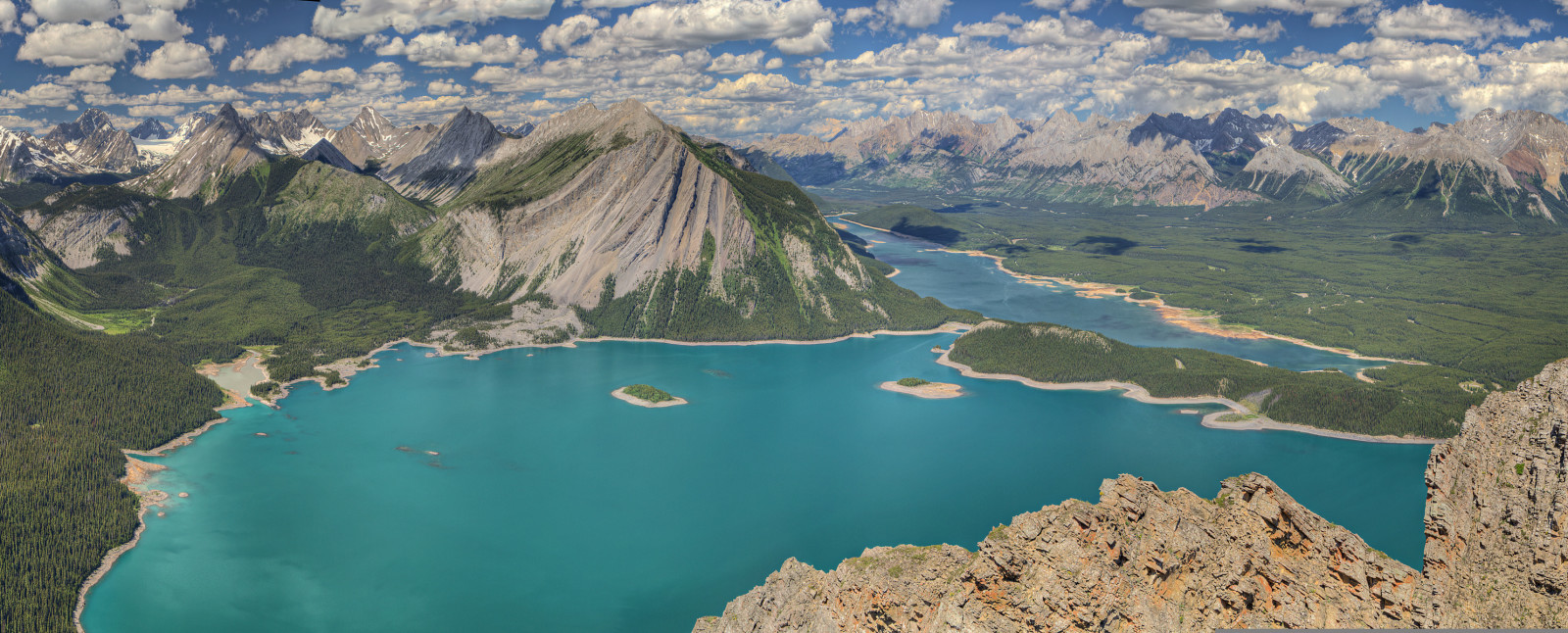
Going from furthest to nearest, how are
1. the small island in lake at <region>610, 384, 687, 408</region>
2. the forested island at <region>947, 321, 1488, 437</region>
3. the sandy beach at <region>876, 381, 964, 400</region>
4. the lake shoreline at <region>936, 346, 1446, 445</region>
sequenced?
the sandy beach at <region>876, 381, 964, 400</region> → the small island in lake at <region>610, 384, 687, 408</region> → the forested island at <region>947, 321, 1488, 437</region> → the lake shoreline at <region>936, 346, 1446, 445</region>

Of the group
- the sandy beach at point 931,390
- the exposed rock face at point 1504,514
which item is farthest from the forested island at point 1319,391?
the exposed rock face at point 1504,514

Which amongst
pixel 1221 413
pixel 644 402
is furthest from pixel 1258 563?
pixel 1221 413

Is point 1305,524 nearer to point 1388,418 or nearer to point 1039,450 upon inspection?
point 1039,450

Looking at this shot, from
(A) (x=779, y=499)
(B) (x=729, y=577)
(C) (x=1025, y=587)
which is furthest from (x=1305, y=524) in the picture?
(A) (x=779, y=499)

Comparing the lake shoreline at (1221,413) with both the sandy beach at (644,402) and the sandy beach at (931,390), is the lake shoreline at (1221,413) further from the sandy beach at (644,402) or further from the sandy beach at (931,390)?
the sandy beach at (644,402)

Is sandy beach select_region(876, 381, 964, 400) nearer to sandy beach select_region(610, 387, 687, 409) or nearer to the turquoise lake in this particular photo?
the turquoise lake

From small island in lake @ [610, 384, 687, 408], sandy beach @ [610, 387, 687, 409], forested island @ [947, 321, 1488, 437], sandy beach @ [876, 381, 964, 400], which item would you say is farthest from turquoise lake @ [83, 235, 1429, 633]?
forested island @ [947, 321, 1488, 437]
